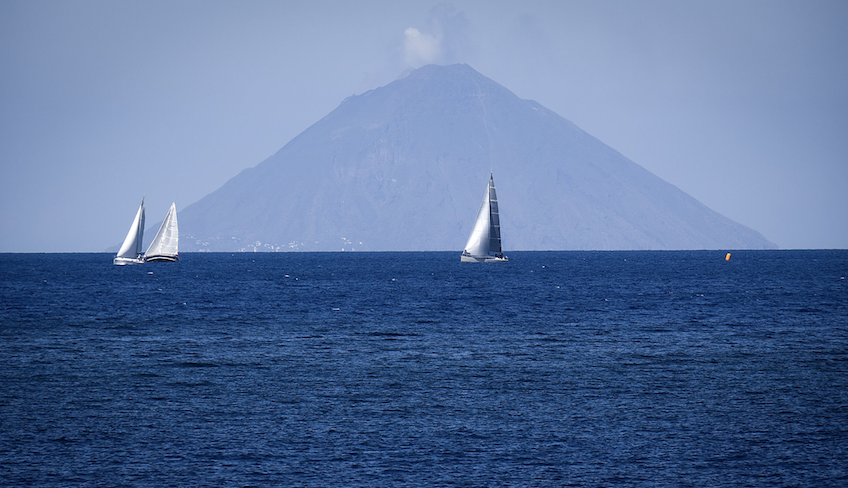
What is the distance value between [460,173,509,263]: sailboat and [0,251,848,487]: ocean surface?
94769mm

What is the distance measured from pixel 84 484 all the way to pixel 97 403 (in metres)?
11.7

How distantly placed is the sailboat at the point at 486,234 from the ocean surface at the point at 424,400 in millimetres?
94769

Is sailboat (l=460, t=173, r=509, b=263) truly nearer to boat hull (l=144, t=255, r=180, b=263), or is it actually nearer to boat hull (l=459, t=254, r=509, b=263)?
boat hull (l=459, t=254, r=509, b=263)

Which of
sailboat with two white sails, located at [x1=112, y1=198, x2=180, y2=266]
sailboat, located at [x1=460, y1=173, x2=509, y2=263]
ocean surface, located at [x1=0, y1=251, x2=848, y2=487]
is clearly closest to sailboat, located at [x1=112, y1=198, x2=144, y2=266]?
sailboat with two white sails, located at [x1=112, y1=198, x2=180, y2=266]

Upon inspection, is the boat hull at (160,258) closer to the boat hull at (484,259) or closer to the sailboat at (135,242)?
the sailboat at (135,242)

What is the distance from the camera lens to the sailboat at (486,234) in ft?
563

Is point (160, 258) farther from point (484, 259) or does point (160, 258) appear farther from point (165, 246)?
point (484, 259)

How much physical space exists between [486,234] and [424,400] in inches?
5648

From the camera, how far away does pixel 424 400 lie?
39219 millimetres

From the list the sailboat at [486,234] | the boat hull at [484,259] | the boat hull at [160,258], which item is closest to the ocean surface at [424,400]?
the sailboat at [486,234]

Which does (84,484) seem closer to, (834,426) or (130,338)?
(834,426)

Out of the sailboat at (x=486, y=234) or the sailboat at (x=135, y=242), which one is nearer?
the sailboat at (x=486, y=234)

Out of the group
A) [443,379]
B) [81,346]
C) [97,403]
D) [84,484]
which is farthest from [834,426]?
[81,346]

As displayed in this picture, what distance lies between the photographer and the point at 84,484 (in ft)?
Result: 89.2
